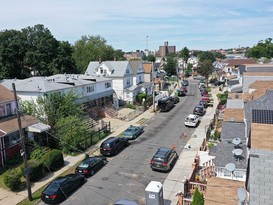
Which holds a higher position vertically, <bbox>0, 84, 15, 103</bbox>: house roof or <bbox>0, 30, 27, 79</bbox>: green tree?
<bbox>0, 30, 27, 79</bbox>: green tree

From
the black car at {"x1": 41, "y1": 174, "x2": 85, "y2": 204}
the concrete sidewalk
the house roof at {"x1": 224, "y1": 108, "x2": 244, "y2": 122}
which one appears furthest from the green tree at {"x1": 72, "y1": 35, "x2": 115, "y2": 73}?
the black car at {"x1": 41, "y1": 174, "x2": 85, "y2": 204}

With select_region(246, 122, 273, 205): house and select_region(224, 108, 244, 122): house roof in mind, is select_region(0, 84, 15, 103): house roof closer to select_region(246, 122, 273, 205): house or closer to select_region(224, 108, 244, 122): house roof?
select_region(224, 108, 244, 122): house roof

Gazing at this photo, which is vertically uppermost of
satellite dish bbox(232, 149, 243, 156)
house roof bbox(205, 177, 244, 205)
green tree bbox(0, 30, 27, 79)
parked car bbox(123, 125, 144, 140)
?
green tree bbox(0, 30, 27, 79)

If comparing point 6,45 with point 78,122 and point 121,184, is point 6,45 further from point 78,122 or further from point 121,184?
point 121,184

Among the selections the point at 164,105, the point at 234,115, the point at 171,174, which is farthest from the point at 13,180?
the point at 164,105

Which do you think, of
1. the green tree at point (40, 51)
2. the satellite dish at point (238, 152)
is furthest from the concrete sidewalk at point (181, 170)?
the green tree at point (40, 51)
